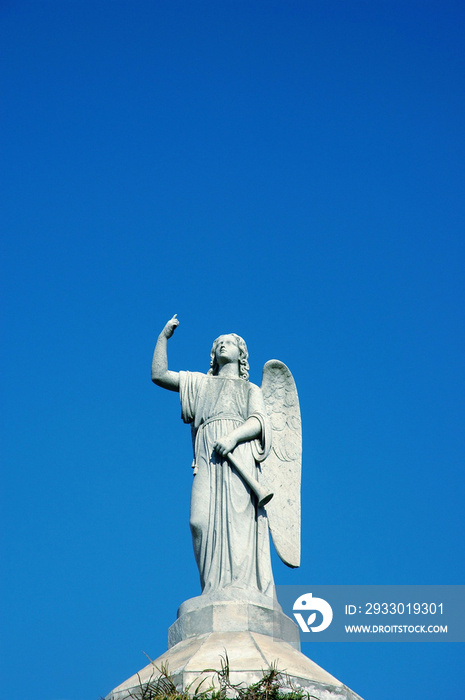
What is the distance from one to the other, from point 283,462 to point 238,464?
1604 millimetres

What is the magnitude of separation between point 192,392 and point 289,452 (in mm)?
1747

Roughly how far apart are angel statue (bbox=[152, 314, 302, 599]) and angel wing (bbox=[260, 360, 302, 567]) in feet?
0.05

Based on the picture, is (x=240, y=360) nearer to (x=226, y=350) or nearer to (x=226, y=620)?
(x=226, y=350)

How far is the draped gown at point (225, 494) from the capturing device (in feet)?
41.1

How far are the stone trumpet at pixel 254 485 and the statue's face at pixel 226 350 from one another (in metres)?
1.63

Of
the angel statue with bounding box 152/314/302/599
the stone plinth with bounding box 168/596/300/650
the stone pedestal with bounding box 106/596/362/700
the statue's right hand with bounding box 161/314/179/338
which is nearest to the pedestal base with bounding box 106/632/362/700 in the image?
the stone pedestal with bounding box 106/596/362/700

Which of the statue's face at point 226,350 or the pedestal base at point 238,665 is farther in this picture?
the statue's face at point 226,350

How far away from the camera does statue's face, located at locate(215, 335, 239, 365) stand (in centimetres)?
1411

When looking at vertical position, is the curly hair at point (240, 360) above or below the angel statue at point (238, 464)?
above

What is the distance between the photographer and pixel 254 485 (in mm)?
12961

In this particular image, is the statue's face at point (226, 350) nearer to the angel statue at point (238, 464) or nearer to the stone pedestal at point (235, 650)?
the angel statue at point (238, 464)

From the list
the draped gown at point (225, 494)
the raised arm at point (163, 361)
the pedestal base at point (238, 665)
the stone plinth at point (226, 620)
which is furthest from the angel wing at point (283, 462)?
the pedestal base at point (238, 665)

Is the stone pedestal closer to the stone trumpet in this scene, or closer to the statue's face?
the stone trumpet

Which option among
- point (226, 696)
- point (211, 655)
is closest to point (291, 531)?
point (211, 655)
